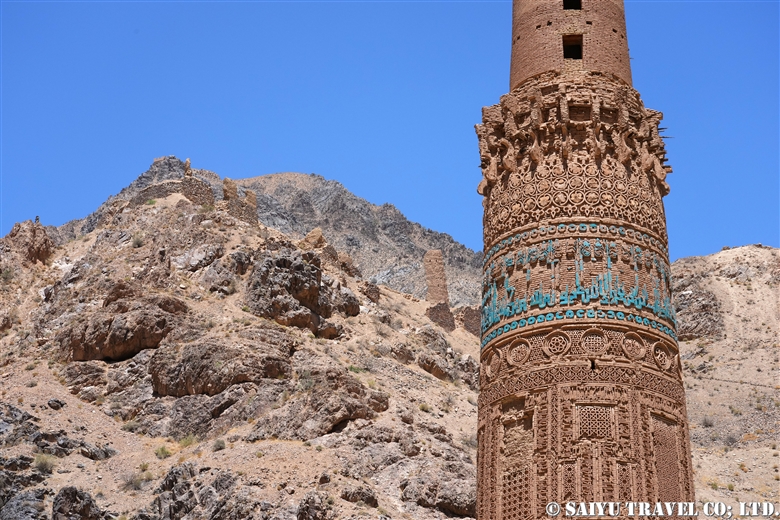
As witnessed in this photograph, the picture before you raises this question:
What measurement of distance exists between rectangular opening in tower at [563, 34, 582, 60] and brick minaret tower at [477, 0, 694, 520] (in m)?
0.02

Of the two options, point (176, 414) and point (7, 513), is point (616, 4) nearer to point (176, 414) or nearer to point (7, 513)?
point (7, 513)

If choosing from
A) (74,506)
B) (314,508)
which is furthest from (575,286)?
(74,506)

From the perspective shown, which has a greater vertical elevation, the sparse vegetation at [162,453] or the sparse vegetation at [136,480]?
the sparse vegetation at [162,453]

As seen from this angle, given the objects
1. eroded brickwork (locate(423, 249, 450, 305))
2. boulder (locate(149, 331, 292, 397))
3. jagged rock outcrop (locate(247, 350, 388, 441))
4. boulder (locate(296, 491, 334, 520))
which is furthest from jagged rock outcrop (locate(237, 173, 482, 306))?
boulder (locate(296, 491, 334, 520))

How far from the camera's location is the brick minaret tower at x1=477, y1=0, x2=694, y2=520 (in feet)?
34.6

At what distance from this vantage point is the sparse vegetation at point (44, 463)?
25203mm

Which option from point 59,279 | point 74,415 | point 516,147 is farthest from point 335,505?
point 59,279

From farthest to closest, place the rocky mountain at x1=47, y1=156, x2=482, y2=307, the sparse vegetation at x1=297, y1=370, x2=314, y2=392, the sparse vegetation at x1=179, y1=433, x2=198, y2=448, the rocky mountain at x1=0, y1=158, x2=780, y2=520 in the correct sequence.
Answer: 1. the rocky mountain at x1=47, y1=156, x2=482, y2=307
2. the sparse vegetation at x1=297, y1=370, x2=314, y2=392
3. the sparse vegetation at x1=179, y1=433, x2=198, y2=448
4. the rocky mountain at x1=0, y1=158, x2=780, y2=520

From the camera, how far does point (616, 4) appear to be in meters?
13.6

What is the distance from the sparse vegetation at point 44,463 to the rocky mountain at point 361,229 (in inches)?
1526

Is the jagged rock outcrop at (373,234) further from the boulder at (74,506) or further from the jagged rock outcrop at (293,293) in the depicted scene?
the boulder at (74,506)

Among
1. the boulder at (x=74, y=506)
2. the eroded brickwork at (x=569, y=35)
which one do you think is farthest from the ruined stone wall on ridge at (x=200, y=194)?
the eroded brickwork at (x=569, y=35)

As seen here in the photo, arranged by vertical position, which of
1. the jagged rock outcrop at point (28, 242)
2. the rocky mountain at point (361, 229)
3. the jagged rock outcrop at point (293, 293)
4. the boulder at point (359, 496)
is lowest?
the boulder at point (359, 496)

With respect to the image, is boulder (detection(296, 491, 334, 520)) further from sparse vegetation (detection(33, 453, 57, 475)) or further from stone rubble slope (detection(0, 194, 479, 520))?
sparse vegetation (detection(33, 453, 57, 475))
